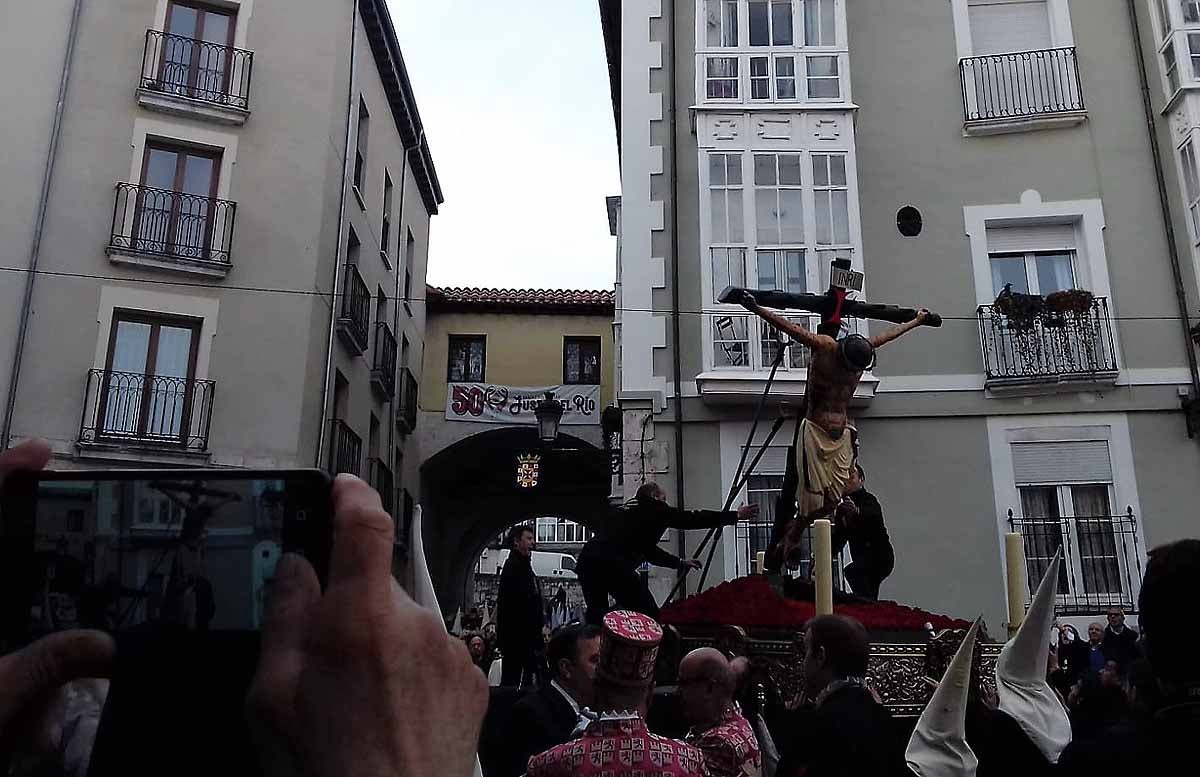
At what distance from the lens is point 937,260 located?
1342 cm

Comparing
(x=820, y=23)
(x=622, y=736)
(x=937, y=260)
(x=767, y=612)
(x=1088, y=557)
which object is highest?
(x=820, y=23)

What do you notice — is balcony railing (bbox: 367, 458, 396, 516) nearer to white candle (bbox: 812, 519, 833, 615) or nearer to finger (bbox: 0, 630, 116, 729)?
white candle (bbox: 812, 519, 833, 615)

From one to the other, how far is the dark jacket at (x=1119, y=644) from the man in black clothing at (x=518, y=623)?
6.17 metres

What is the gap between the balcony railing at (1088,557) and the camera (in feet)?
38.6

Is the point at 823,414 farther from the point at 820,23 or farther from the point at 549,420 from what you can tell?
the point at 820,23

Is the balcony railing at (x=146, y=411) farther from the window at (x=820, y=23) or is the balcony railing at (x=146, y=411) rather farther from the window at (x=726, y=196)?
the window at (x=820, y=23)

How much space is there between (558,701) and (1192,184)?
1284 centimetres

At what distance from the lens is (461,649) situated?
88 centimetres

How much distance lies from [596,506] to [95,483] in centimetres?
2477

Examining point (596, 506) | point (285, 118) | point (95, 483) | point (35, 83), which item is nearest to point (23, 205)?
point (35, 83)

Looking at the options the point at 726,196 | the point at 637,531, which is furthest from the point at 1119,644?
the point at 726,196

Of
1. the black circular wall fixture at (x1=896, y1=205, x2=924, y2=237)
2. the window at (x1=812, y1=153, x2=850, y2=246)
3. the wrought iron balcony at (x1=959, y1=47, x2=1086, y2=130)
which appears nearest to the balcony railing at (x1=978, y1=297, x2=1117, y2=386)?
the black circular wall fixture at (x1=896, y1=205, x2=924, y2=237)

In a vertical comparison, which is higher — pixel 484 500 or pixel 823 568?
pixel 484 500

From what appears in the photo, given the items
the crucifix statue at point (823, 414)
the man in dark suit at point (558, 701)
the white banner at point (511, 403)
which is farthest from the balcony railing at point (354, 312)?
the man in dark suit at point (558, 701)
